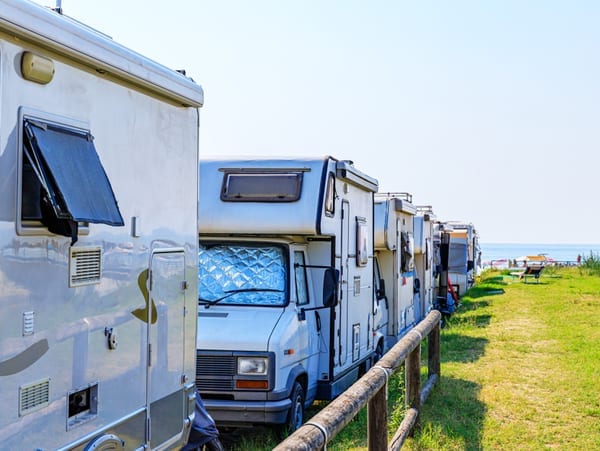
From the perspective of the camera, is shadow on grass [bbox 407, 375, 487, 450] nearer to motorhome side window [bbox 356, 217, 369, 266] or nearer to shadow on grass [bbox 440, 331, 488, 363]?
motorhome side window [bbox 356, 217, 369, 266]

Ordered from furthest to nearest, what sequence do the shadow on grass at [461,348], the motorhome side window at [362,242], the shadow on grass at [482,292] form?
the shadow on grass at [482,292], the shadow on grass at [461,348], the motorhome side window at [362,242]

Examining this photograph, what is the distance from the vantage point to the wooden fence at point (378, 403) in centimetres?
400

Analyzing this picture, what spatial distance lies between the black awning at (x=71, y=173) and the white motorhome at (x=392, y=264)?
9174 millimetres

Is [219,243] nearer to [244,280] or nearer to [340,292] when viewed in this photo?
[244,280]

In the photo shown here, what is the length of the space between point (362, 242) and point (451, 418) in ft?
10.2

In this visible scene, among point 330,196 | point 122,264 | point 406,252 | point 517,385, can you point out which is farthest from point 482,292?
point 122,264

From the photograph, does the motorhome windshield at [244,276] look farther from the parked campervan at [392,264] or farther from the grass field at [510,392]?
the parked campervan at [392,264]

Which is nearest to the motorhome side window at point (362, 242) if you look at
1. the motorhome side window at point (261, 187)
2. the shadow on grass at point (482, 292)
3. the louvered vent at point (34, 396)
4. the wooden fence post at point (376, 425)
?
the motorhome side window at point (261, 187)

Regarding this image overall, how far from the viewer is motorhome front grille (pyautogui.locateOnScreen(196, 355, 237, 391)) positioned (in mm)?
7961

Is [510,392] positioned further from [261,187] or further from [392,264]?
[392,264]

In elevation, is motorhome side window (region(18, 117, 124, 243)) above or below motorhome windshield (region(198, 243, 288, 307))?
above

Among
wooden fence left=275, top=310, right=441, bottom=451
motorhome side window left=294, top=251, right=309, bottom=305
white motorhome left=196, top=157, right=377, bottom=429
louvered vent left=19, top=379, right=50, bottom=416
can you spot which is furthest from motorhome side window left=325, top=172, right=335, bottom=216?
louvered vent left=19, top=379, right=50, bottom=416

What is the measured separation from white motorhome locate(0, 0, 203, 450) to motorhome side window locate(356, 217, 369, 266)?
17.5 ft

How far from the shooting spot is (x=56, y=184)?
12.4 ft
